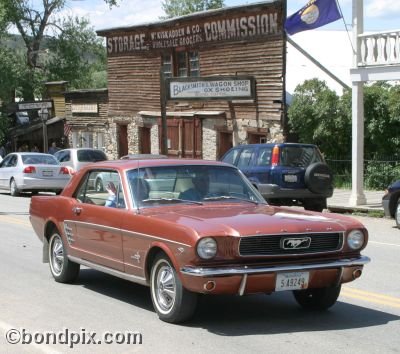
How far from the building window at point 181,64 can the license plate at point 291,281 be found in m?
24.1

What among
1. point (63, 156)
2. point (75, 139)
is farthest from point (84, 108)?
point (63, 156)

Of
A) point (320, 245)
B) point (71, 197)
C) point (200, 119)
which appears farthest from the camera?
point (200, 119)

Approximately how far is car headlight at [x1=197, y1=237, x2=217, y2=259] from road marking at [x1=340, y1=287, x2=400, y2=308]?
8.13 ft

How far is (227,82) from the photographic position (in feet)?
91.2

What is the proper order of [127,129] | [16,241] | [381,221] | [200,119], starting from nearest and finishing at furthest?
[16,241]
[381,221]
[200,119]
[127,129]

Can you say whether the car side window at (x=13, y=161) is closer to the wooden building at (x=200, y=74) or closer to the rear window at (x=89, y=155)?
the rear window at (x=89, y=155)

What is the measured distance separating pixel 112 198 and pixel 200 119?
2217 cm

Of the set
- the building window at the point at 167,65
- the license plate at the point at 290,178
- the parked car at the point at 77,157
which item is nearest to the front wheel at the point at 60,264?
the license plate at the point at 290,178

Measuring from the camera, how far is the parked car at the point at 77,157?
2676 cm

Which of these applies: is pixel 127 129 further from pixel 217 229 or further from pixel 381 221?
pixel 217 229

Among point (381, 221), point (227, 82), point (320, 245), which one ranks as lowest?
point (381, 221)

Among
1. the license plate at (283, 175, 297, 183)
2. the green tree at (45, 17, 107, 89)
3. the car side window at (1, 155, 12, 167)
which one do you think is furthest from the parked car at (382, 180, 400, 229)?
the green tree at (45, 17, 107, 89)

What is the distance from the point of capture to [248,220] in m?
6.55

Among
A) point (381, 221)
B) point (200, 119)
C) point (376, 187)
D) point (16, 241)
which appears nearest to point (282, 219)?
point (16, 241)
